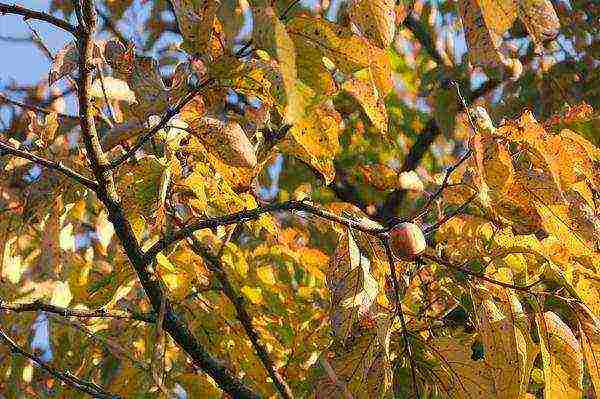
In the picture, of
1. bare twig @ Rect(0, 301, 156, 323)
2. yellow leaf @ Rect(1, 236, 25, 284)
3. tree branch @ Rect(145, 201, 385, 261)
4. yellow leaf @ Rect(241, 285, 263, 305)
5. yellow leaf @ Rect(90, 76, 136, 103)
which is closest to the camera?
tree branch @ Rect(145, 201, 385, 261)

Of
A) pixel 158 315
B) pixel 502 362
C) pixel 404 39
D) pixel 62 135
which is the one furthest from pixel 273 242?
pixel 404 39

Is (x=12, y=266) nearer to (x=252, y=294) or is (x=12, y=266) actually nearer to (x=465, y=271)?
(x=252, y=294)

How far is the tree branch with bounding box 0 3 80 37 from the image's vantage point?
32.3 inches

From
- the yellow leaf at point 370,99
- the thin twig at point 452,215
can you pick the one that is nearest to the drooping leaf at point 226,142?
the yellow leaf at point 370,99

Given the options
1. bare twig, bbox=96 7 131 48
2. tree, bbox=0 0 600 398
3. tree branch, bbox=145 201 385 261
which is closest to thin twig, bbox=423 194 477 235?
tree, bbox=0 0 600 398

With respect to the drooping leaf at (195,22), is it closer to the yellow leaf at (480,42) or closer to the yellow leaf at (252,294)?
the yellow leaf at (480,42)

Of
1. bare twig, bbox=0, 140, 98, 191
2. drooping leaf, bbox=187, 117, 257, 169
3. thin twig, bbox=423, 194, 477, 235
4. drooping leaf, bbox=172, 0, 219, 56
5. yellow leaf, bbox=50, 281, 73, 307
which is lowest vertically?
thin twig, bbox=423, 194, 477, 235

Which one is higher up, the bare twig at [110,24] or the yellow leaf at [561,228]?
the bare twig at [110,24]

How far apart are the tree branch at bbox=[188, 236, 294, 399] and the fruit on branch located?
0.35 metres

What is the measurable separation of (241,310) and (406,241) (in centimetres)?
48

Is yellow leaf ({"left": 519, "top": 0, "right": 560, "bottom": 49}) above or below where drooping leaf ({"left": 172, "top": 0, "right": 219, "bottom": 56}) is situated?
below

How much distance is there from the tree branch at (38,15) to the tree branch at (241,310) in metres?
0.55

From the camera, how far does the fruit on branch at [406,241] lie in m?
0.91

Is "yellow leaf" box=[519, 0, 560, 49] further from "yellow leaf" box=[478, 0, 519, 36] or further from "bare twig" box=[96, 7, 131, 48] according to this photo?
"bare twig" box=[96, 7, 131, 48]
